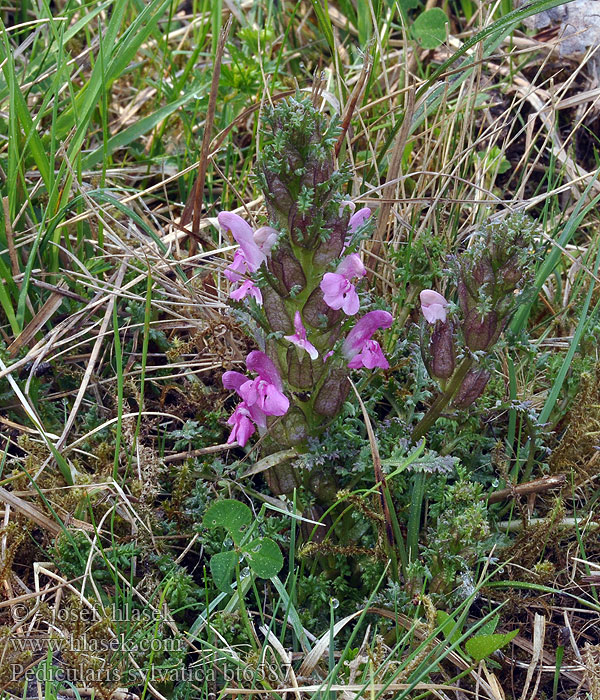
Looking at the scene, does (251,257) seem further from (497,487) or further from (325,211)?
(497,487)

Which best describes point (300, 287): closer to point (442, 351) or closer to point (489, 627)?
point (442, 351)

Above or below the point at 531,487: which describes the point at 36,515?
above

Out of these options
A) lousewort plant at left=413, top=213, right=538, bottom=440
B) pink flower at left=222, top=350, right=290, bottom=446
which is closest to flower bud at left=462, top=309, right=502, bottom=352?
lousewort plant at left=413, top=213, right=538, bottom=440

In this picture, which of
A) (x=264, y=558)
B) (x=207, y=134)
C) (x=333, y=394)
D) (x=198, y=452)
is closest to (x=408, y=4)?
(x=207, y=134)

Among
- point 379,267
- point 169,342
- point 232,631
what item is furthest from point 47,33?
point 232,631

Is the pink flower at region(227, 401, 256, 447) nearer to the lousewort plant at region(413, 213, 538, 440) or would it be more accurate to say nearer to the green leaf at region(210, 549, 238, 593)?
the green leaf at region(210, 549, 238, 593)

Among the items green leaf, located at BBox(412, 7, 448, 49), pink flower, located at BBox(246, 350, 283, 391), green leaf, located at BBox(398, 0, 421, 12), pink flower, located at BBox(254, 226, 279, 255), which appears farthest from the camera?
green leaf, located at BBox(398, 0, 421, 12)
